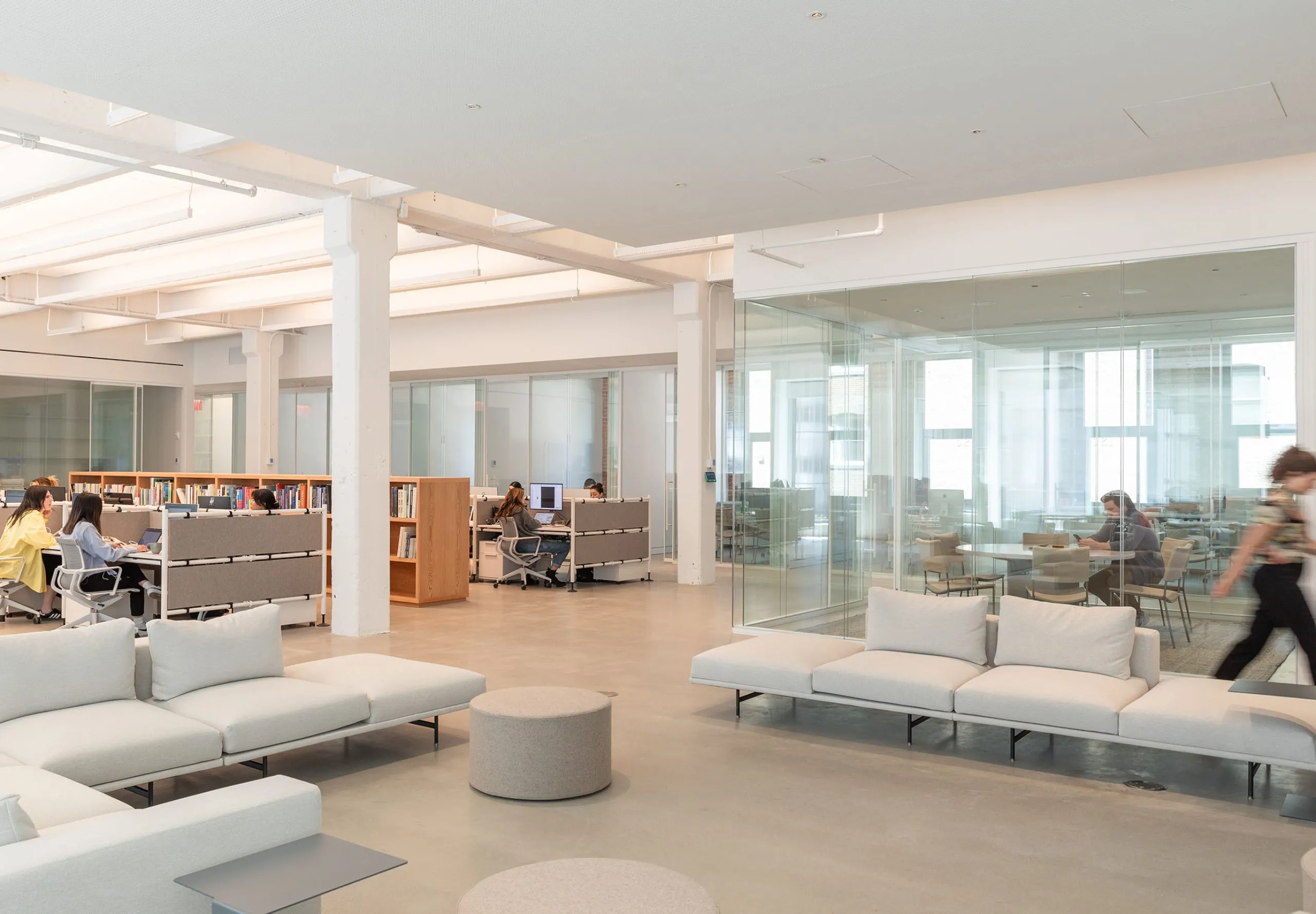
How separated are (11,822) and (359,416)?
21.5 feet

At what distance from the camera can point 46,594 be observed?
9.88 meters

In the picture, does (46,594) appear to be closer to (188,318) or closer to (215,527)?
(215,527)

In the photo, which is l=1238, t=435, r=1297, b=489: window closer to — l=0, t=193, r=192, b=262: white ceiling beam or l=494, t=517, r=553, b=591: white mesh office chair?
l=494, t=517, r=553, b=591: white mesh office chair

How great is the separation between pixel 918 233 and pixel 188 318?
1248 cm

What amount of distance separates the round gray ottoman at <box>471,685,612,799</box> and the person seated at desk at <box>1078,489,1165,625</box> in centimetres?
437

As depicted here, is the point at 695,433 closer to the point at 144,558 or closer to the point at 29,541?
the point at 144,558

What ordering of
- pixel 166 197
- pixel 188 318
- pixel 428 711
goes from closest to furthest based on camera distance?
pixel 428 711, pixel 166 197, pixel 188 318

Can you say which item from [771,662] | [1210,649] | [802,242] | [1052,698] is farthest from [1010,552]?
[802,242]

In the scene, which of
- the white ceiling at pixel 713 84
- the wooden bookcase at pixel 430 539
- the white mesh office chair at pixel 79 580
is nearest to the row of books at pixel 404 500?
the wooden bookcase at pixel 430 539

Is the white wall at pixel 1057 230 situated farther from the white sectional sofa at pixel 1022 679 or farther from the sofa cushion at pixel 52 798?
the sofa cushion at pixel 52 798

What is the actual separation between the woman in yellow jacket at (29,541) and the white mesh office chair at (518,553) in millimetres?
4851

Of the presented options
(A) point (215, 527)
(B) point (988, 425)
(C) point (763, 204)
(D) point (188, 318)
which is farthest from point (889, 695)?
(D) point (188, 318)

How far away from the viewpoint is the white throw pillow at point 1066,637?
223 inches

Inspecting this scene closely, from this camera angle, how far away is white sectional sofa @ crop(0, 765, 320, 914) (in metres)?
2.62
